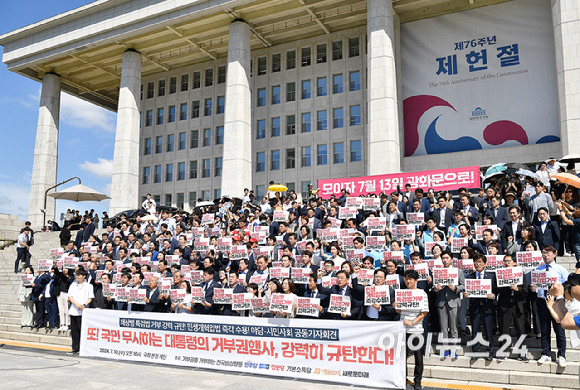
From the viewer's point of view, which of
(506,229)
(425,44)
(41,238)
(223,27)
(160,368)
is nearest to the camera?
(160,368)

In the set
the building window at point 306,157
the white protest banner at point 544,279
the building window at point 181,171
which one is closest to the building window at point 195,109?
the building window at point 181,171

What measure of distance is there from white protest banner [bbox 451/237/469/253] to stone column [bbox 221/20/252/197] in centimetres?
2493

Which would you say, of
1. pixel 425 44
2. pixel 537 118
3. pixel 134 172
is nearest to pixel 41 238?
pixel 134 172

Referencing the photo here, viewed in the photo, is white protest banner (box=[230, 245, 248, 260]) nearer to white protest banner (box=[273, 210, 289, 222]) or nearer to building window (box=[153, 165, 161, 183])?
white protest banner (box=[273, 210, 289, 222])

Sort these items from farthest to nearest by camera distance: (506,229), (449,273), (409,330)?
(506,229), (449,273), (409,330)

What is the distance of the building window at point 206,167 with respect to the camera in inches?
1882

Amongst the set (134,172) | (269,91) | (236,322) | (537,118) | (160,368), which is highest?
(269,91)

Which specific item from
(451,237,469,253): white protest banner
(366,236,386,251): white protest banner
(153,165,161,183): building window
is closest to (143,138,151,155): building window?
(153,165,161,183): building window

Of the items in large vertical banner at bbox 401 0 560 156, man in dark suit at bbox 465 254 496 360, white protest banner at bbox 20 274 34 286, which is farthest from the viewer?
large vertical banner at bbox 401 0 560 156

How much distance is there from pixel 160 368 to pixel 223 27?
1404 inches

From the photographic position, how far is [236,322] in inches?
416

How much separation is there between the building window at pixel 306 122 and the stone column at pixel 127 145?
1416 centimetres

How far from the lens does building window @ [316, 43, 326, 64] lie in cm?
4381

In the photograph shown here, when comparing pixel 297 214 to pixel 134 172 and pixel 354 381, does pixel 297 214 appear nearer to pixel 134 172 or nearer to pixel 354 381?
pixel 354 381
